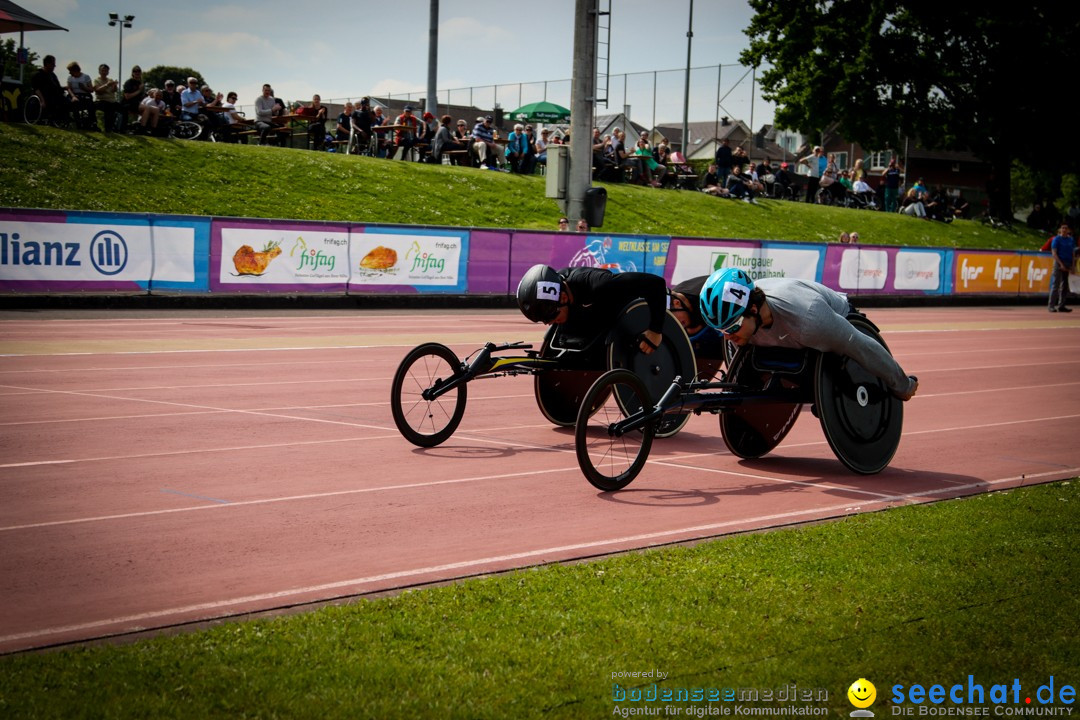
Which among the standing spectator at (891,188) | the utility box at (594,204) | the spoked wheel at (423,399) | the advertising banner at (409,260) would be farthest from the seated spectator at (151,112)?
the standing spectator at (891,188)

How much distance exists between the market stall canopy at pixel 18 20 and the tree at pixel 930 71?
3590 centimetres

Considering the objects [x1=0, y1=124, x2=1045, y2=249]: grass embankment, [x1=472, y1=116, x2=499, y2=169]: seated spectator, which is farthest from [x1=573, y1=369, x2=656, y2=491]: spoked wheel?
[x1=472, y1=116, x2=499, y2=169]: seated spectator

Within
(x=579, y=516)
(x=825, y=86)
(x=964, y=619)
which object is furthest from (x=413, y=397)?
(x=825, y=86)

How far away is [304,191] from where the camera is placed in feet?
107

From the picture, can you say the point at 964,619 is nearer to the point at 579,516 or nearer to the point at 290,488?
the point at 579,516

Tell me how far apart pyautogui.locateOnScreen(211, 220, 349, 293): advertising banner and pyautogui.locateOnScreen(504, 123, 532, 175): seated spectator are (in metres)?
14.0

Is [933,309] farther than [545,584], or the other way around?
[933,309]

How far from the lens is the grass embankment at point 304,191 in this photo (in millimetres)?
28188

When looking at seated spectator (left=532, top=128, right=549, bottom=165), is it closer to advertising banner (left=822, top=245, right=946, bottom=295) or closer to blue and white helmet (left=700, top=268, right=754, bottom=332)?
advertising banner (left=822, top=245, right=946, bottom=295)

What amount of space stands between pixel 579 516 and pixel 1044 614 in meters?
2.98

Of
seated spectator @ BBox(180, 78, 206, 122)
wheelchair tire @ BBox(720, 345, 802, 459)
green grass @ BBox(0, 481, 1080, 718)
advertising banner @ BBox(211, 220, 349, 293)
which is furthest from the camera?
seated spectator @ BBox(180, 78, 206, 122)

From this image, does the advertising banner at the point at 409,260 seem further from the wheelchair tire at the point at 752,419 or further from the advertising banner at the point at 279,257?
the wheelchair tire at the point at 752,419

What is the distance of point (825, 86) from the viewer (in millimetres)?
55906

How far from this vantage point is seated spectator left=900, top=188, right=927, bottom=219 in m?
50.3
